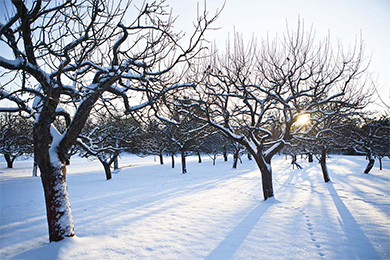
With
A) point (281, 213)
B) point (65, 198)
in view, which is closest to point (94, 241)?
point (65, 198)

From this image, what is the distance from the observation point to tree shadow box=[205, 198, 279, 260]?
3.67 m

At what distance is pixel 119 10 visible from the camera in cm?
332

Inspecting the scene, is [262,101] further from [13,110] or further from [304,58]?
[13,110]

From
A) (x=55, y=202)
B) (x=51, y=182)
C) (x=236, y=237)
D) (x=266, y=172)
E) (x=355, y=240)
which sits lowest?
(x=355, y=240)

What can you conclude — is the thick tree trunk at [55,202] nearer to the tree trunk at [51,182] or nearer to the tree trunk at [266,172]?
the tree trunk at [51,182]

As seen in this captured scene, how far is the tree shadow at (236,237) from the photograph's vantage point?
12.0ft

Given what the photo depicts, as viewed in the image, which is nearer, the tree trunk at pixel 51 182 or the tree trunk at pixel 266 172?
the tree trunk at pixel 51 182

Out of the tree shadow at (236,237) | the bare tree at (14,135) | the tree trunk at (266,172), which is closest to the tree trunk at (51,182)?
the tree shadow at (236,237)

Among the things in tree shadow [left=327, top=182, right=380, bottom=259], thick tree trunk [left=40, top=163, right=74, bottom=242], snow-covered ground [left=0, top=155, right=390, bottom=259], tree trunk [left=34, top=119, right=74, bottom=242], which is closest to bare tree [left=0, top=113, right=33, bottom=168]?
snow-covered ground [left=0, top=155, right=390, bottom=259]

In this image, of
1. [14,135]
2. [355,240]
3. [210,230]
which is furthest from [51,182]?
[14,135]

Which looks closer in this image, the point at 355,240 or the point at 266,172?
the point at 355,240

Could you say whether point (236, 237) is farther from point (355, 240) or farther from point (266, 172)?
point (266, 172)

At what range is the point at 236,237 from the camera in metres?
4.41

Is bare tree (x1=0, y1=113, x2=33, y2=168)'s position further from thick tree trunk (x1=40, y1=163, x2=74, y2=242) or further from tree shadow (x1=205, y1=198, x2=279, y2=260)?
tree shadow (x1=205, y1=198, x2=279, y2=260)
